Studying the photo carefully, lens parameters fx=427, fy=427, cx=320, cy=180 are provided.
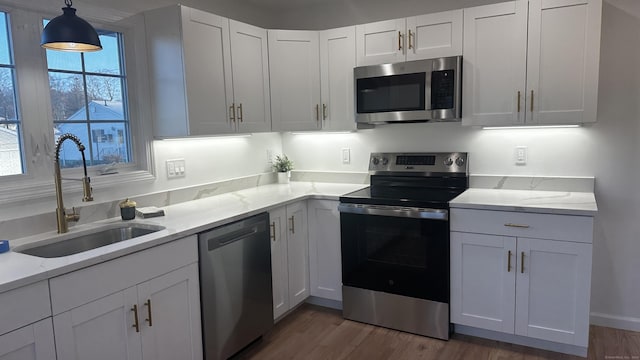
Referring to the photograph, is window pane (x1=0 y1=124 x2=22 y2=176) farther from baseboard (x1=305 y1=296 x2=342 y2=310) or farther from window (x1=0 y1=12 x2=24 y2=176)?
baseboard (x1=305 y1=296 x2=342 y2=310)

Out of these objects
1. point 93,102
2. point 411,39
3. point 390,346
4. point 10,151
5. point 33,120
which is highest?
point 411,39

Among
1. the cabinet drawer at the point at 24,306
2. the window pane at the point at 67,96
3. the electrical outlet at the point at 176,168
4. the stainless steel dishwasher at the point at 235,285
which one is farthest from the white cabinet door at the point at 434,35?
the cabinet drawer at the point at 24,306

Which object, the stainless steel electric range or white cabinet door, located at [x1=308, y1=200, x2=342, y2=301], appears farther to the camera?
white cabinet door, located at [x1=308, y1=200, x2=342, y2=301]

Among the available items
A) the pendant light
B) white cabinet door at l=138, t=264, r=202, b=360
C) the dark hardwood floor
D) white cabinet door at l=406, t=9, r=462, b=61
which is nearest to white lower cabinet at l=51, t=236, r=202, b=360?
white cabinet door at l=138, t=264, r=202, b=360

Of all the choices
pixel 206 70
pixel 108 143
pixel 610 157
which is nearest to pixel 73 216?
pixel 108 143

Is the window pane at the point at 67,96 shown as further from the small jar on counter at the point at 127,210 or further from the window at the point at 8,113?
the small jar on counter at the point at 127,210

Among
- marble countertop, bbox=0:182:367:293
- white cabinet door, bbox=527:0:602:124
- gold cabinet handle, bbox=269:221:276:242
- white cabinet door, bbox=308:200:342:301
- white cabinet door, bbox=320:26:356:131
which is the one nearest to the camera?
marble countertop, bbox=0:182:367:293

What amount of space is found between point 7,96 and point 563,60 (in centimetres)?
301

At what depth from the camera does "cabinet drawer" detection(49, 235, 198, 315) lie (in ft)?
5.28

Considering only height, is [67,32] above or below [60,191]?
above

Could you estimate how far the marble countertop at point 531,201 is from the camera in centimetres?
236

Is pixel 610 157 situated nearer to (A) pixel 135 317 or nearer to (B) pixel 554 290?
(B) pixel 554 290

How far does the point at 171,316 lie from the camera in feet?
6.77

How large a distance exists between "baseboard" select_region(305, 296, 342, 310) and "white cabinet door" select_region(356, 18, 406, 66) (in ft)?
5.85
